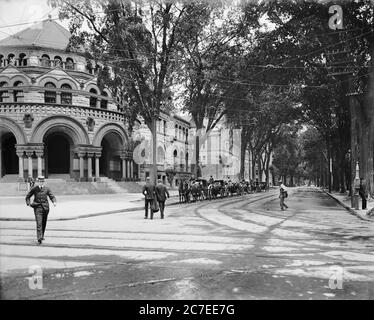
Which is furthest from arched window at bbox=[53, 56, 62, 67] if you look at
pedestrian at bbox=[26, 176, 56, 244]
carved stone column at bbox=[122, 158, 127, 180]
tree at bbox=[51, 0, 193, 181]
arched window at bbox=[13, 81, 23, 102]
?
pedestrian at bbox=[26, 176, 56, 244]

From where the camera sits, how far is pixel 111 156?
145 ft

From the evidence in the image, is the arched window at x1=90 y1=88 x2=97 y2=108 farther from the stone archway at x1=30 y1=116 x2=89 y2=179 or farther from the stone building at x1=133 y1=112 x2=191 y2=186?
the stone building at x1=133 y1=112 x2=191 y2=186

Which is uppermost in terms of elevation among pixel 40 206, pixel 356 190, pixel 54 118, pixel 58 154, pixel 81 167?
pixel 54 118

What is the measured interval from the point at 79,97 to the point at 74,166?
22.0 feet

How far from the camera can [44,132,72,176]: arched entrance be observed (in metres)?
40.8

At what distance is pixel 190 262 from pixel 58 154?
3590 cm

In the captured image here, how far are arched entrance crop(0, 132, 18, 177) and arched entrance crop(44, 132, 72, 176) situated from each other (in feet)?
9.64

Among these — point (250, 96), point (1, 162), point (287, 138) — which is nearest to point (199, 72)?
point (250, 96)

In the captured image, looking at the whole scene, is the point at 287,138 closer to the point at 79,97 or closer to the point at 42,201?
the point at 79,97

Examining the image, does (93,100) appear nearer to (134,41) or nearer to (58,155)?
(58,155)

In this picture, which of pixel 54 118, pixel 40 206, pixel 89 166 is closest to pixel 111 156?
pixel 89 166

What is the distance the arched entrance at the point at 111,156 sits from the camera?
4394 centimetres

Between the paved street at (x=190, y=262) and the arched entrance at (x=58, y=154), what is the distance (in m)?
A: 28.8

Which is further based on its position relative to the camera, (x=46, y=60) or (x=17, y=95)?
(x=46, y=60)
